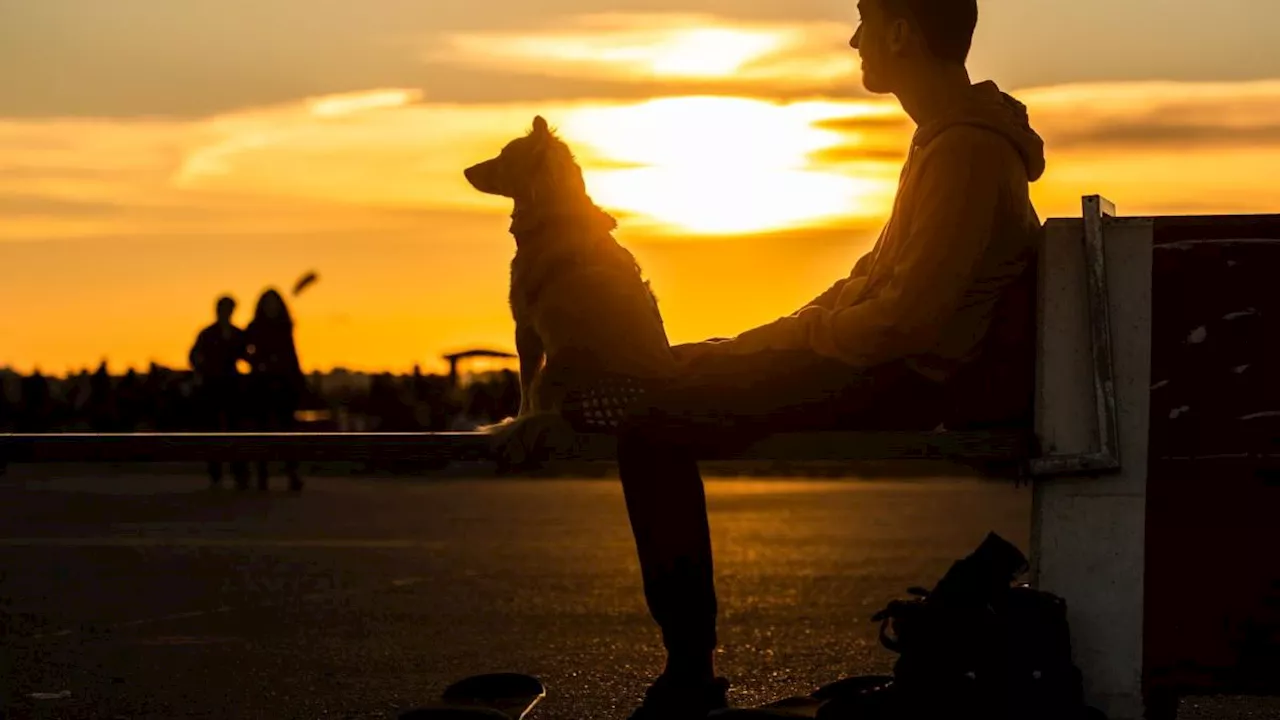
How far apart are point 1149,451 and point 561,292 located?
1.69 meters

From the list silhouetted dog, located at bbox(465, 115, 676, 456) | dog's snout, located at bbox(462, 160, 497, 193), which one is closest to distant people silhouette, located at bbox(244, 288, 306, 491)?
dog's snout, located at bbox(462, 160, 497, 193)

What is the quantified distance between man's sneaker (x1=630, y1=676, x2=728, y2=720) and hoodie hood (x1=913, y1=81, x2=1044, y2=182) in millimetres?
1350

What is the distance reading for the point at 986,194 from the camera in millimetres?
5109

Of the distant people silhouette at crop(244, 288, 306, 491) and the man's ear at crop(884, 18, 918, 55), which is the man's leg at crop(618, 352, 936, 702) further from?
the distant people silhouette at crop(244, 288, 306, 491)

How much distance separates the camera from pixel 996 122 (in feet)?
17.0

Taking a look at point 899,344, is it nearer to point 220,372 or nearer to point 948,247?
point 948,247

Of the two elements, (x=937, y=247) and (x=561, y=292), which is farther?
(x=561, y=292)

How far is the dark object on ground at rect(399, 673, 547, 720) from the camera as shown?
5.43 m

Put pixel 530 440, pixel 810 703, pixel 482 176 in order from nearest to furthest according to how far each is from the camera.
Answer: pixel 530 440 → pixel 810 703 → pixel 482 176

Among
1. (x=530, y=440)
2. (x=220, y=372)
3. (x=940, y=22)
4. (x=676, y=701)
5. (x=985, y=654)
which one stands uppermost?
(x=940, y=22)

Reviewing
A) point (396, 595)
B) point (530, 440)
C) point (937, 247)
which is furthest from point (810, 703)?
point (396, 595)

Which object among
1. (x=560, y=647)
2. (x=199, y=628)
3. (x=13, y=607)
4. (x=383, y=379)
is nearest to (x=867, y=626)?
(x=560, y=647)

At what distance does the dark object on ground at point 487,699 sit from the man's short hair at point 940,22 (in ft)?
6.13

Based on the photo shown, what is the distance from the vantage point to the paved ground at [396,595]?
7898mm
